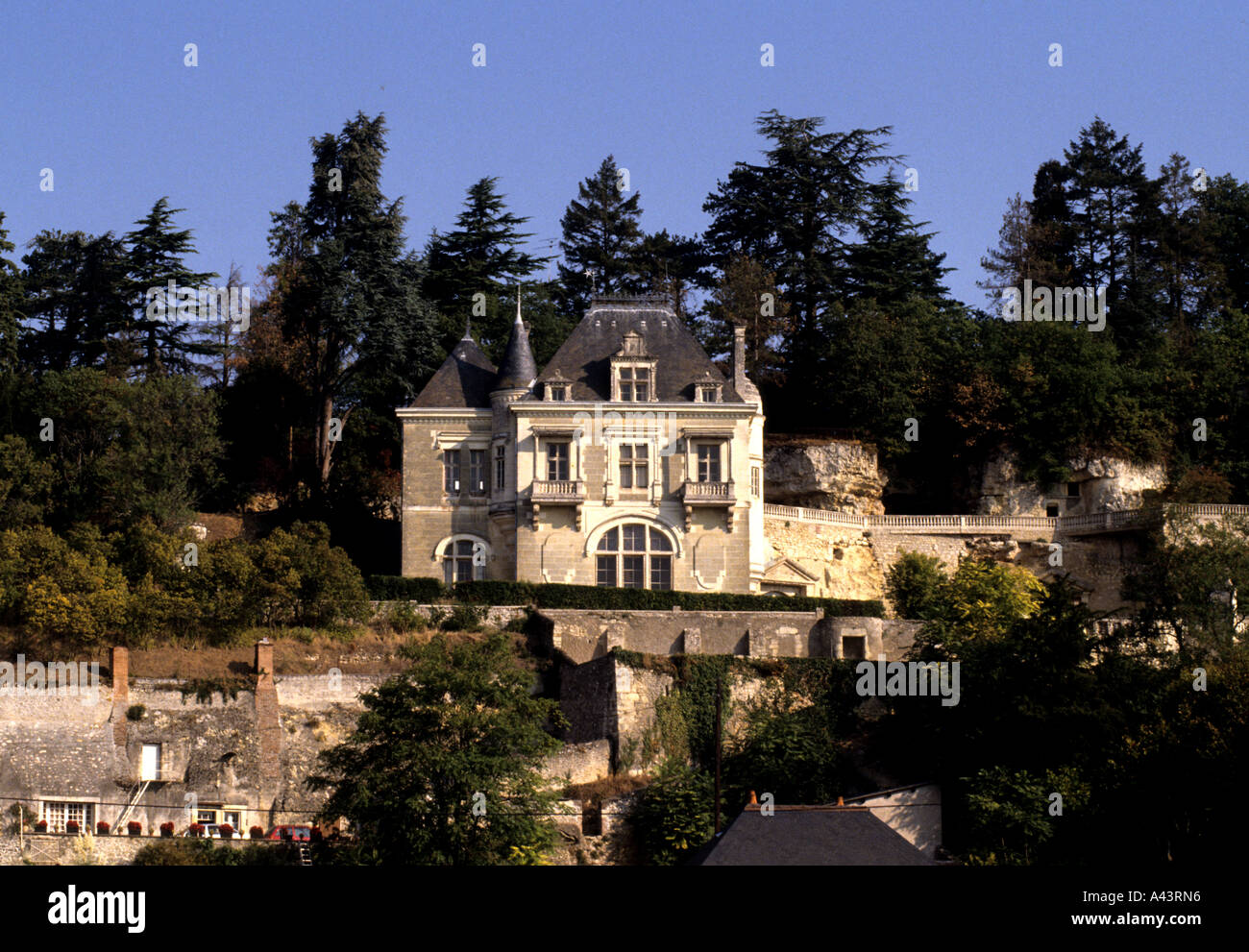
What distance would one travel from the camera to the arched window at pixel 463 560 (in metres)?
60.4

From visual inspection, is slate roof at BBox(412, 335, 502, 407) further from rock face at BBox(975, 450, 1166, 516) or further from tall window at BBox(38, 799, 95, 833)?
tall window at BBox(38, 799, 95, 833)

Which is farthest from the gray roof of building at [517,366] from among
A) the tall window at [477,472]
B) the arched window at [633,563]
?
the arched window at [633,563]

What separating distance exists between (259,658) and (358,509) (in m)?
14.3

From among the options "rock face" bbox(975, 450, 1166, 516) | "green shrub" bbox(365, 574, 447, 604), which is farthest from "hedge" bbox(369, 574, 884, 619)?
"rock face" bbox(975, 450, 1166, 516)

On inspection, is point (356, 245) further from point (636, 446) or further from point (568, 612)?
point (568, 612)

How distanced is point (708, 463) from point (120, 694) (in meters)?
18.3

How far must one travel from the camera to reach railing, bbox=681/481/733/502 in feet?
195

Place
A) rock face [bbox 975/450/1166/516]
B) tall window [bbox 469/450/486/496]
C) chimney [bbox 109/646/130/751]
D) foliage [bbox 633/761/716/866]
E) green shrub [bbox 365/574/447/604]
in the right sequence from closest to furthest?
foliage [bbox 633/761/716/866], chimney [bbox 109/646/130/751], green shrub [bbox 365/574/447/604], tall window [bbox 469/450/486/496], rock face [bbox 975/450/1166/516]

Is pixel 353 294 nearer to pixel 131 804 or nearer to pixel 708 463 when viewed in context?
pixel 708 463

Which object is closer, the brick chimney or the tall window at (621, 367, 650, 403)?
the brick chimney

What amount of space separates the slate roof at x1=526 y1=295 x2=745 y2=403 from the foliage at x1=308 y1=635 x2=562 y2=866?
1561cm

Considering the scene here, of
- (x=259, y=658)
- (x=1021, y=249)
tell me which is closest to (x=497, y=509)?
(x=259, y=658)
